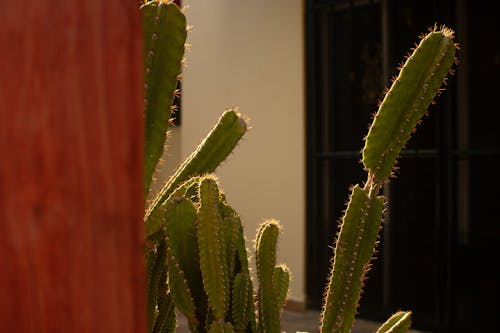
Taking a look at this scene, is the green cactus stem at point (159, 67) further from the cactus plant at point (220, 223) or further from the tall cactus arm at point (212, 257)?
the tall cactus arm at point (212, 257)

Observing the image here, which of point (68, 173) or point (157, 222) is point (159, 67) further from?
point (68, 173)

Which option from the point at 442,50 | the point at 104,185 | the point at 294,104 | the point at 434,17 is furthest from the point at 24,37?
the point at 294,104

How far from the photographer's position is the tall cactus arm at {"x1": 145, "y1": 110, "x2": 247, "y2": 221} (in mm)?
1577

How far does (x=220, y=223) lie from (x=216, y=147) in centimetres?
29

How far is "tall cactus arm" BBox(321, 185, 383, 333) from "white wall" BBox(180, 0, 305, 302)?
15.7 ft

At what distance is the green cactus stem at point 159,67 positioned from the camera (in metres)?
1.41

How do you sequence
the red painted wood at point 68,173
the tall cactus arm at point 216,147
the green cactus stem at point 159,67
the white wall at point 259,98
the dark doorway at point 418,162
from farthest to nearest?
the white wall at point 259,98 < the dark doorway at point 418,162 < the tall cactus arm at point 216,147 < the green cactus stem at point 159,67 < the red painted wood at point 68,173

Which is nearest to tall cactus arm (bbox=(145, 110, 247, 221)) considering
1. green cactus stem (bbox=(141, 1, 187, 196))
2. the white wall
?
green cactus stem (bbox=(141, 1, 187, 196))

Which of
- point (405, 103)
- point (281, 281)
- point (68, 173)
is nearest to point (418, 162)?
point (281, 281)

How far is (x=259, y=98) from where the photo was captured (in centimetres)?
686

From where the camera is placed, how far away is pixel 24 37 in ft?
1.98

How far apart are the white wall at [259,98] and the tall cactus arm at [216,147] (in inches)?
184

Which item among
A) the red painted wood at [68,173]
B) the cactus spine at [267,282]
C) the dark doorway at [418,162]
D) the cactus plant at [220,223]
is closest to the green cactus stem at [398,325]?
the cactus plant at [220,223]

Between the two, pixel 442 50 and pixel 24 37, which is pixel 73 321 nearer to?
pixel 24 37
